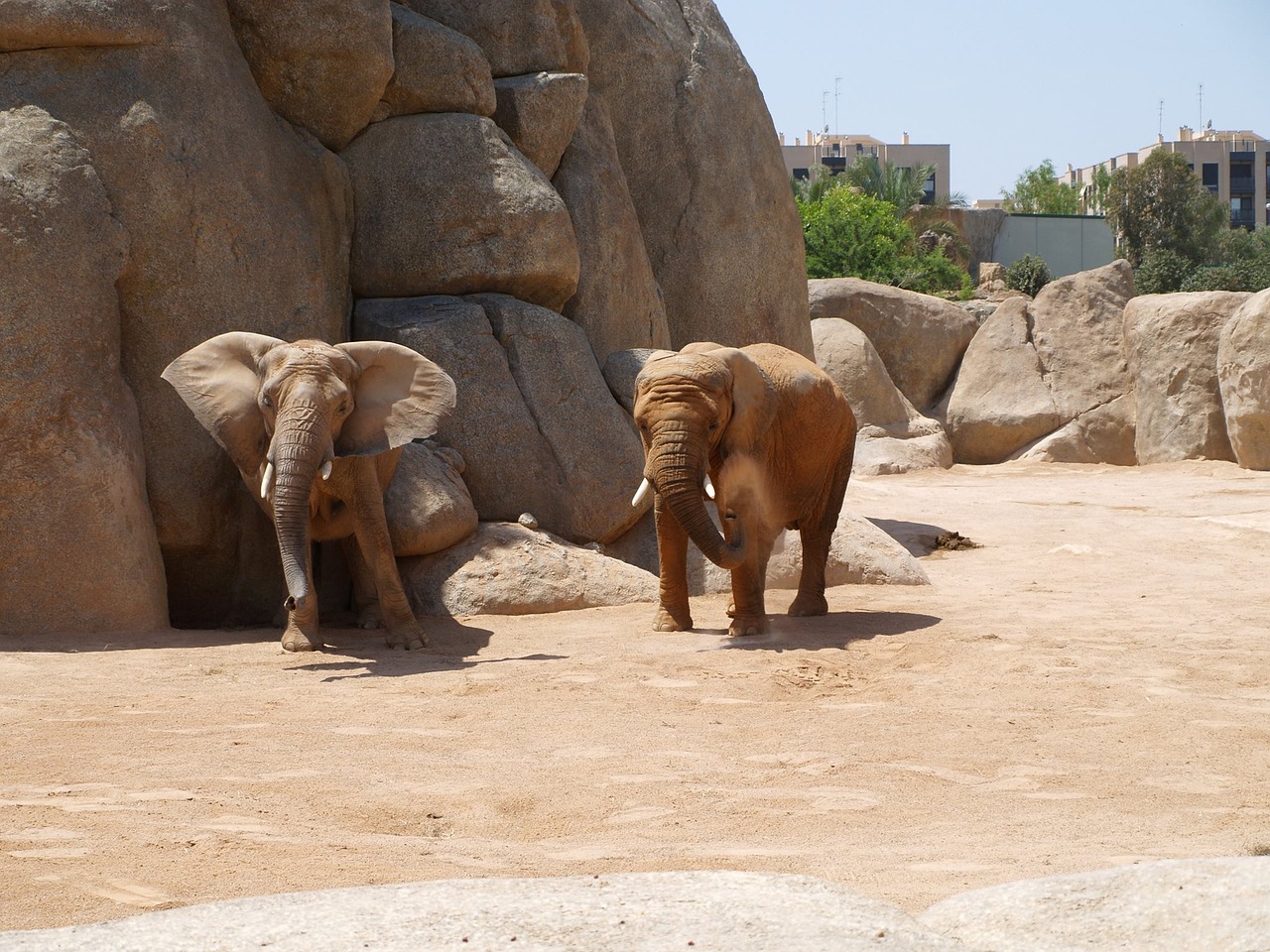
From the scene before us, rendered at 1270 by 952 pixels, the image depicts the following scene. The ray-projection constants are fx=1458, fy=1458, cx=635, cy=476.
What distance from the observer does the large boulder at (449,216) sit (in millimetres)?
10555

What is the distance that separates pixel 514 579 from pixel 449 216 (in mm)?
2839

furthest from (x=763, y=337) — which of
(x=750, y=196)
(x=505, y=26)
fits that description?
(x=505, y=26)

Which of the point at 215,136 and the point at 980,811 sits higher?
the point at 215,136

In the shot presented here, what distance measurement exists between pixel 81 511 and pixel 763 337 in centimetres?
700

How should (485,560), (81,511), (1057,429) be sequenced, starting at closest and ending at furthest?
(81,511) → (485,560) → (1057,429)

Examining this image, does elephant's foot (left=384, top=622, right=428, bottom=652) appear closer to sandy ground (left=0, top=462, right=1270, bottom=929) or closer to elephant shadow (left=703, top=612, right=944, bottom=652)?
sandy ground (left=0, top=462, right=1270, bottom=929)

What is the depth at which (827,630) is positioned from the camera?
328 inches

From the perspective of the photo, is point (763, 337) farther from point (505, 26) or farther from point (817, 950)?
point (817, 950)

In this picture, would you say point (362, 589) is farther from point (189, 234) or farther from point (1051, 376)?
point (1051, 376)

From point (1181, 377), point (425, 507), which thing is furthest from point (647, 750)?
point (1181, 377)

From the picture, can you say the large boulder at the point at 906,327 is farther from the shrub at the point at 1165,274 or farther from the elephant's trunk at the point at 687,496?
the shrub at the point at 1165,274

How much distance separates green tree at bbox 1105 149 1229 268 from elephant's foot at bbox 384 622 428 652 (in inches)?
1894

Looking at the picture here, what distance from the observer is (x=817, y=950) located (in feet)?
8.86

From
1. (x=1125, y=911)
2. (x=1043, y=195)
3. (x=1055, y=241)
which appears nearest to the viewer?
(x=1125, y=911)
